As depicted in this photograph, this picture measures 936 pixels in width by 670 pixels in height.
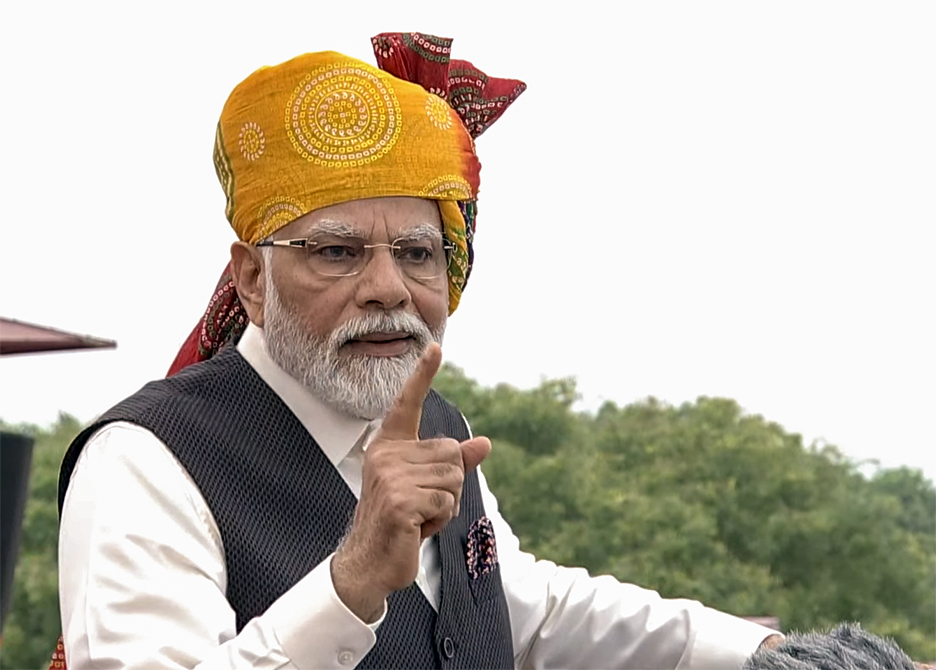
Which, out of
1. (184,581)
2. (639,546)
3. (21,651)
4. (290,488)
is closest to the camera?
(184,581)

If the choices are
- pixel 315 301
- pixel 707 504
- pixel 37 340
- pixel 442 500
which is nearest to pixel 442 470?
pixel 442 500

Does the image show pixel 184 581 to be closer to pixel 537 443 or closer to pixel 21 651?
pixel 537 443

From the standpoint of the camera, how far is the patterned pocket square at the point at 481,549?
229 centimetres

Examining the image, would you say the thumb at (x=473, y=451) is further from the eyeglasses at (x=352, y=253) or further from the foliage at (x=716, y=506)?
the foliage at (x=716, y=506)

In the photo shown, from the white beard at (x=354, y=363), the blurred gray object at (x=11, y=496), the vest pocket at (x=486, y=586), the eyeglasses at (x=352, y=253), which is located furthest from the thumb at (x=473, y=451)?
the blurred gray object at (x=11, y=496)

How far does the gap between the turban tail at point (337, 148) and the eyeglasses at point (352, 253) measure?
0.18ft

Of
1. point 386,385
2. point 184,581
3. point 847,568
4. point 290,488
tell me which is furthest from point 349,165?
point 847,568

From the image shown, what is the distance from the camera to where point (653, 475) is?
4125 mm

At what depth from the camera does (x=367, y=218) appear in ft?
6.79

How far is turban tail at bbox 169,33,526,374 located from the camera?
2.09m

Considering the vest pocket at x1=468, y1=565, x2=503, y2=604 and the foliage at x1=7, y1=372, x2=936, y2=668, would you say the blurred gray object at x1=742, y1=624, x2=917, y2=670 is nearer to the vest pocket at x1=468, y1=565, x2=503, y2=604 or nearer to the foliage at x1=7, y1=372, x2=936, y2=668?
the vest pocket at x1=468, y1=565, x2=503, y2=604

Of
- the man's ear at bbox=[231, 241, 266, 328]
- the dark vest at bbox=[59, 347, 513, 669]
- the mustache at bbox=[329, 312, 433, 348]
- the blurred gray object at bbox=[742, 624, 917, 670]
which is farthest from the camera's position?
the man's ear at bbox=[231, 241, 266, 328]

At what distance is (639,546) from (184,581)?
2.42m

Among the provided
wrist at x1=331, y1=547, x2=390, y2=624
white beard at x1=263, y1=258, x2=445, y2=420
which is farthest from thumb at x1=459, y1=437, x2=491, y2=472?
white beard at x1=263, y1=258, x2=445, y2=420
